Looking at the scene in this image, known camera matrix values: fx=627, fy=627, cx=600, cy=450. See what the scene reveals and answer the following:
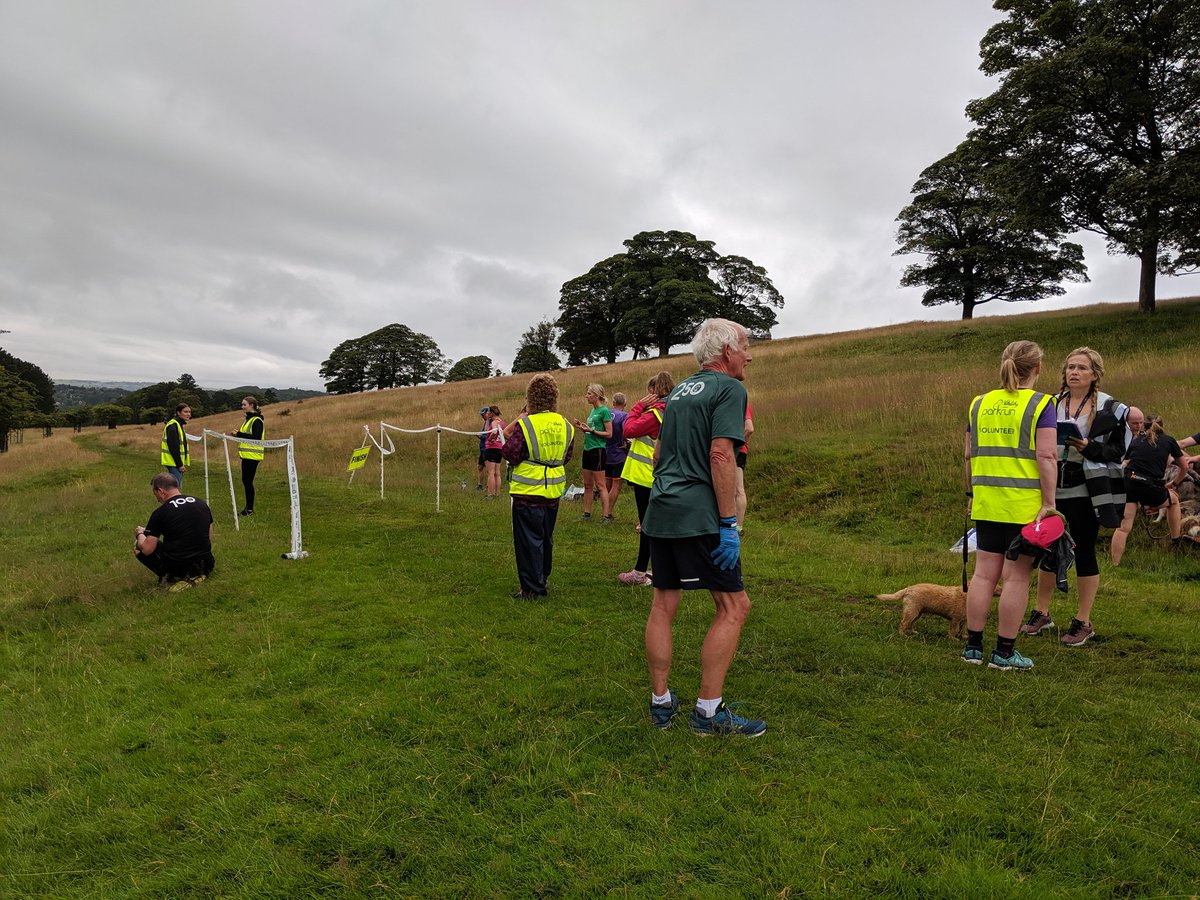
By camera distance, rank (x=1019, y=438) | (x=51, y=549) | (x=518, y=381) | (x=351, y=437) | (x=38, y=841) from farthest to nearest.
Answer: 1. (x=518, y=381)
2. (x=351, y=437)
3. (x=51, y=549)
4. (x=1019, y=438)
5. (x=38, y=841)

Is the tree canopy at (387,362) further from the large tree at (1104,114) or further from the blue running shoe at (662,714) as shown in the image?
the blue running shoe at (662,714)

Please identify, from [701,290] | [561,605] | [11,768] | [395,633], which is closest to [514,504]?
[561,605]

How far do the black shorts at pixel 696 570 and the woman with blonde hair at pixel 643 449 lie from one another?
1577 mm

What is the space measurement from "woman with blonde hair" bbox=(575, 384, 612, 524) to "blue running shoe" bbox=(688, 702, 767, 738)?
5819 mm

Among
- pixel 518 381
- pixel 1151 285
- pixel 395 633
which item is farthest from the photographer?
pixel 518 381

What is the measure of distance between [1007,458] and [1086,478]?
127 cm

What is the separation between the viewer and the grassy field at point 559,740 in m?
2.48

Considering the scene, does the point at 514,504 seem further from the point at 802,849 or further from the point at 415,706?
the point at 802,849

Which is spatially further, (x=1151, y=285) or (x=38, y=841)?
(x=1151, y=285)

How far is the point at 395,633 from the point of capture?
5.25 meters

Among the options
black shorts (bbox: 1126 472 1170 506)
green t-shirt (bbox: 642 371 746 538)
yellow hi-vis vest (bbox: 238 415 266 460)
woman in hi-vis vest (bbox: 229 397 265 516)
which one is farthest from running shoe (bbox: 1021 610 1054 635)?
woman in hi-vis vest (bbox: 229 397 265 516)

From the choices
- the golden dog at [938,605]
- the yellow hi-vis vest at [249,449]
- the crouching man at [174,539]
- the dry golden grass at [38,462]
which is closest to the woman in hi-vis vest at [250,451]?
the yellow hi-vis vest at [249,449]

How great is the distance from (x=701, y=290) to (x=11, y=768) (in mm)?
52004

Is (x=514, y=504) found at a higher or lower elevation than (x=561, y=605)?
higher
